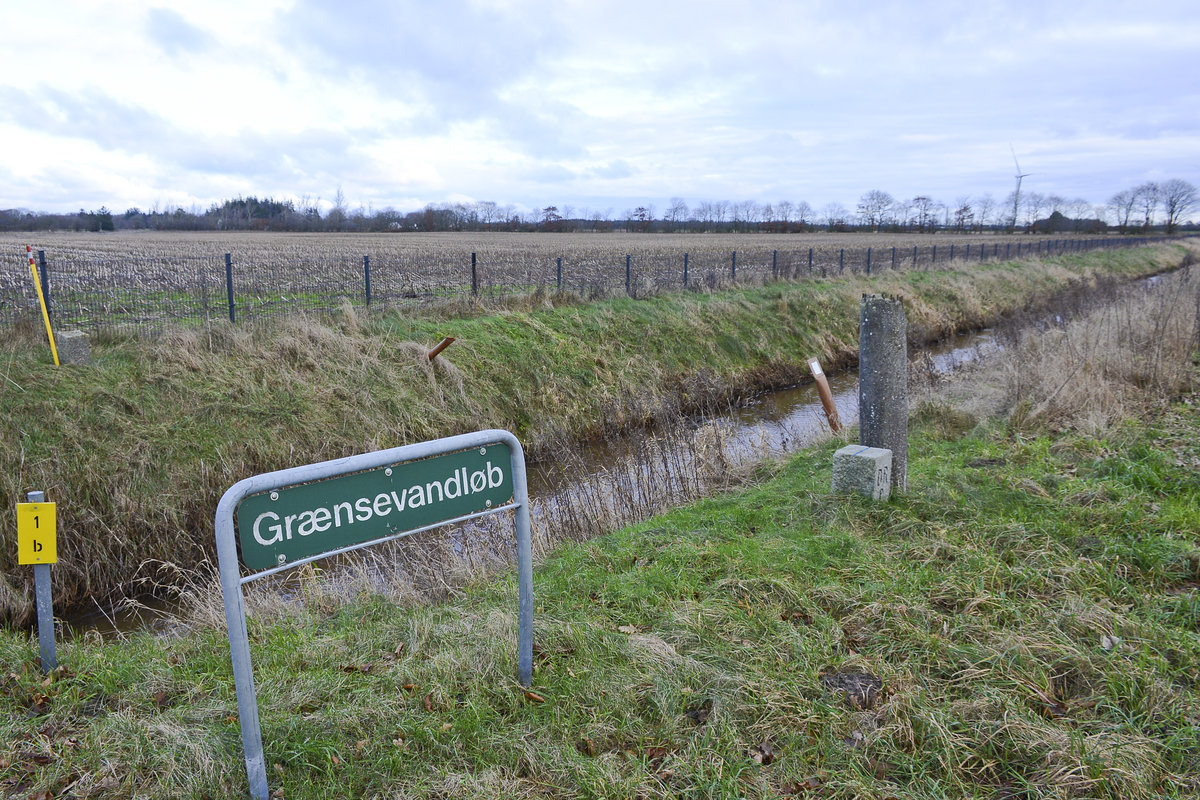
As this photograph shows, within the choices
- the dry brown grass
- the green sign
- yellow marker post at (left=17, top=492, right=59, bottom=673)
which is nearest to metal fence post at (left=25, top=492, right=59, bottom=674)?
yellow marker post at (left=17, top=492, right=59, bottom=673)

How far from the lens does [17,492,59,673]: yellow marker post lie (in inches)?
140

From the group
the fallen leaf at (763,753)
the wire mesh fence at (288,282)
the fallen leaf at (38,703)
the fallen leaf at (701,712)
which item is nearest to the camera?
the fallen leaf at (763,753)

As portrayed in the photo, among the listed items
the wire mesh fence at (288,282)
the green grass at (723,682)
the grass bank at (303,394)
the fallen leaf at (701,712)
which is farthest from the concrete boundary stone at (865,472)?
the wire mesh fence at (288,282)

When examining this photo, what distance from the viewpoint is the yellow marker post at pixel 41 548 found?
3.57m

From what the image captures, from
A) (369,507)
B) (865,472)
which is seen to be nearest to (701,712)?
(369,507)

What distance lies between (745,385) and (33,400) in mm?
11803

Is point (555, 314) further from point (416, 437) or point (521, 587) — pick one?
point (521, 587)

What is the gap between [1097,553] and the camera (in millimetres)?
4520

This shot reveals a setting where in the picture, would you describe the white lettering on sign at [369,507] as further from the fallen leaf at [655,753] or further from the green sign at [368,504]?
the fallen leaf at [655,753]

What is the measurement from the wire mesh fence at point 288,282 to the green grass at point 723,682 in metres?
8.16

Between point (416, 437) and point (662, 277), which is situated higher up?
point (662, 277)

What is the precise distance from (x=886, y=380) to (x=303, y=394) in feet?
25.0

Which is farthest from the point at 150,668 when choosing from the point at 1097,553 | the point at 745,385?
the point at 745,385

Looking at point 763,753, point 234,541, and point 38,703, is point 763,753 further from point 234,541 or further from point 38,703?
point 38,703
